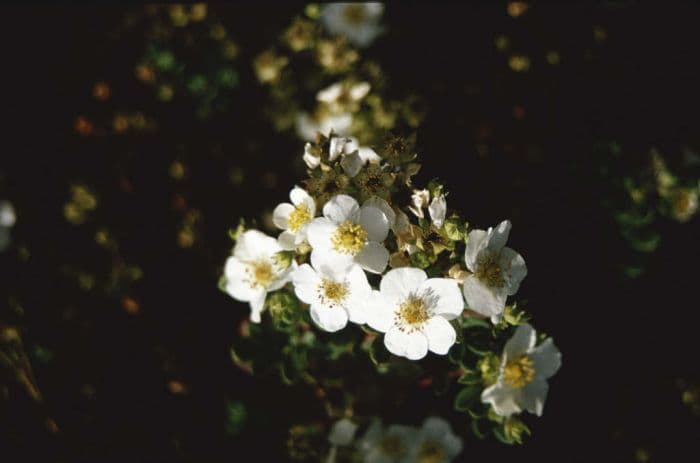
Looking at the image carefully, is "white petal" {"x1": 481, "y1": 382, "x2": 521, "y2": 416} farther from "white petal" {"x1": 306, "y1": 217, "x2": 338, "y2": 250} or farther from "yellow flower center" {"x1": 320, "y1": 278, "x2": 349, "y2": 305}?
"white petal" {"x1": 306, "y1": 217, "x2": 338, "y2": 250}

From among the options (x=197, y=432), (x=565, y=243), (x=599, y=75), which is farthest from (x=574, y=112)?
(x=197, y=432)

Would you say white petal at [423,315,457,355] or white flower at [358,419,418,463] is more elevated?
white petal at [423,315,457,355]

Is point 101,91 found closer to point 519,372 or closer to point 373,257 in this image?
point 373,257

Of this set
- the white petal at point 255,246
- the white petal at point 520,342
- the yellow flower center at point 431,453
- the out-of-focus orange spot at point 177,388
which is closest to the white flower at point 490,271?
the white petal at point 520,342

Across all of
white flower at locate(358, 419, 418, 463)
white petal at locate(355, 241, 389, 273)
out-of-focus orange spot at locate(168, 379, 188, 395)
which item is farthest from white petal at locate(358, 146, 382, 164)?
out-of-focus orange spot at locate(168, 379, 188, 395)

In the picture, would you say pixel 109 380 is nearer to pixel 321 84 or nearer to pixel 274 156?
pixel 274 156

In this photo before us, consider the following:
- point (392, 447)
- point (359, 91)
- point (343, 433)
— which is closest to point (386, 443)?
point (392, 447)

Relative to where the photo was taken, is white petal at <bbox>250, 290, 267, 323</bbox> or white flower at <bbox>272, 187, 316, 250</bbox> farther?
white petal at <bbox>250, 290, 267, 323</bbox>
